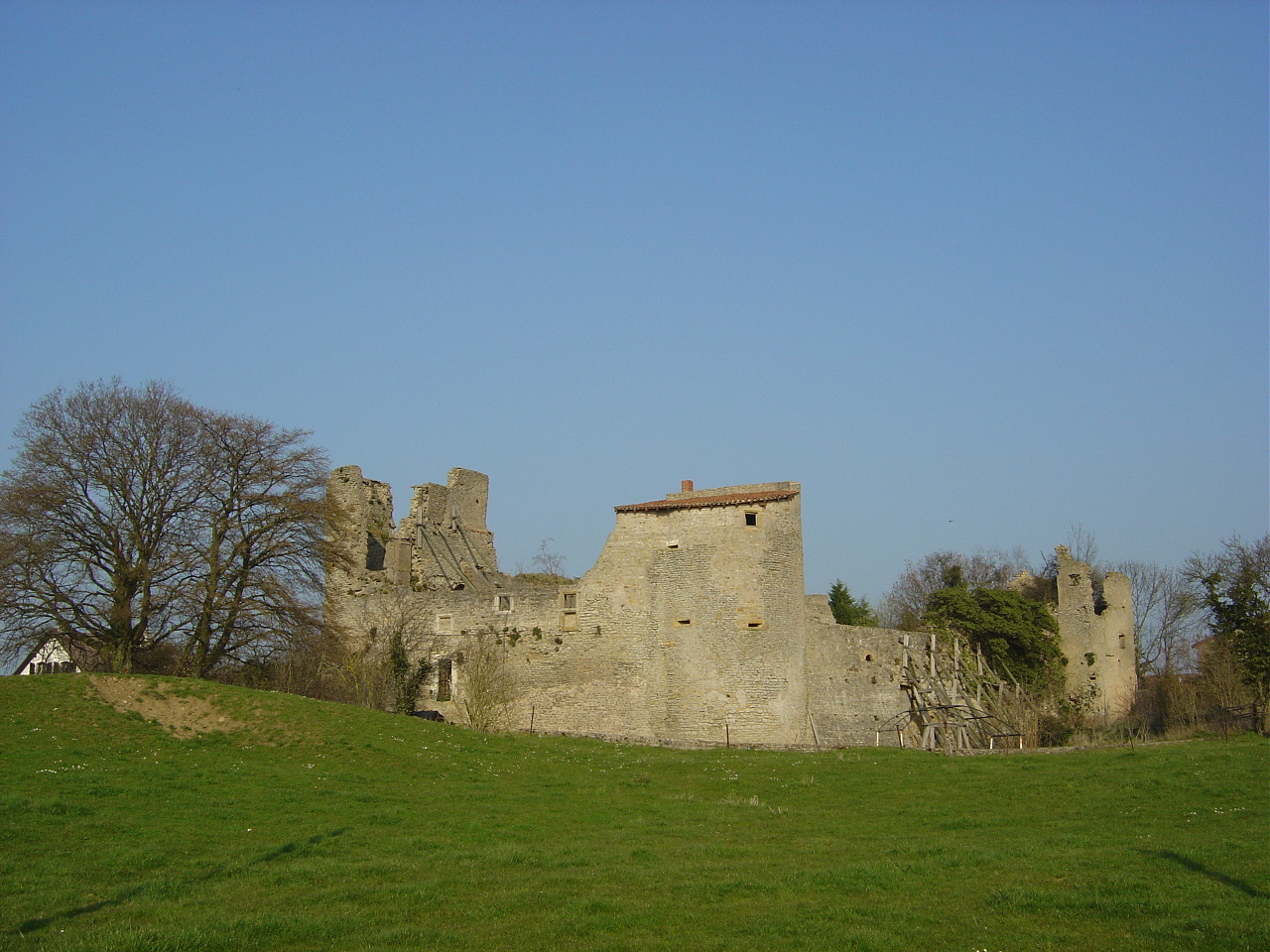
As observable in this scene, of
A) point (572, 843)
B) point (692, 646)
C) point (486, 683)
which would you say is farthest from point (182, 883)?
point (486, 683)

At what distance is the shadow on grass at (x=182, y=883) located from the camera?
10.7m

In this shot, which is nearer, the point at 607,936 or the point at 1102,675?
the point at 607,936

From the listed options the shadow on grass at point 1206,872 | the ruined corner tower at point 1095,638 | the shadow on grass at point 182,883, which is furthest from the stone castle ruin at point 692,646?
the shadow on grass at point 1206,872

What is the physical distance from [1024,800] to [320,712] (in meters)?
15.5

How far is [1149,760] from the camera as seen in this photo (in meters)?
24.9

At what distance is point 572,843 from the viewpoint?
16078mm

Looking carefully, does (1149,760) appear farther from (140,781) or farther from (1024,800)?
(140,781)

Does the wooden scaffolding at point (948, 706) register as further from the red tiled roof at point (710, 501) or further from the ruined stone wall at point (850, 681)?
the red tiled roof at point (710, 501)

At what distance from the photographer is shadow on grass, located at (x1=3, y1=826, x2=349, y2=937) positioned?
1072 centimetres

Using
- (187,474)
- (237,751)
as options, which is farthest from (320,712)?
(187,474)

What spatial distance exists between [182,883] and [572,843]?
554cm

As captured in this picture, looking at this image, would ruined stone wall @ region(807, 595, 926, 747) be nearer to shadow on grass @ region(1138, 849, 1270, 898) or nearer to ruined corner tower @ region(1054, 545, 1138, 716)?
ruined corner tower @ region(1054, 545, 1138, 716)

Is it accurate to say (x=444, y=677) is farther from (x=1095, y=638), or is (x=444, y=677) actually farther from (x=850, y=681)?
(x=1095, y=638)

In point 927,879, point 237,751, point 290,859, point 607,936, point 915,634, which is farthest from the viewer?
point 915,634
